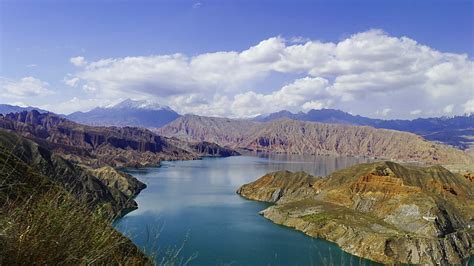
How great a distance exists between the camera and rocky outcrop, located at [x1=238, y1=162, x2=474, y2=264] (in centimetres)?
4634

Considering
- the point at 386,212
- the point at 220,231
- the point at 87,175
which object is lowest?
the point at 220,231

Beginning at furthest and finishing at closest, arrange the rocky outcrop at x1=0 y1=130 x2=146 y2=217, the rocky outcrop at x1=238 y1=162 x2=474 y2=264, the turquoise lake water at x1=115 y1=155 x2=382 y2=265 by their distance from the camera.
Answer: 1. the rocky outcrop at x1=0 y1=130 x2=146 y2=217
2. the rocky outcrop at x1=238 y1=162 x2=474 y2=264
3. the turquoise lake water at x1=115 y1=155 x2=382 y2=265

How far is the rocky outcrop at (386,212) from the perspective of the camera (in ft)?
152

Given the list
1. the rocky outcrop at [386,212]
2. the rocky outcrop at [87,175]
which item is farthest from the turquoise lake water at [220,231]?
the rocky outcrop at [87,175]

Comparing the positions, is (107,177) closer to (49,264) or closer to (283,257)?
(283,257)

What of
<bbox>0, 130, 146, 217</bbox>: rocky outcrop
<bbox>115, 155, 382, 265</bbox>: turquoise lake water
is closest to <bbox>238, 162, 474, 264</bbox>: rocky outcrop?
<bbox>115, 155, 382, 265</bbox>: turquoise lake water

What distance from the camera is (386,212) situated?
195ft

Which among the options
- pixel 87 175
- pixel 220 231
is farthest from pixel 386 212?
pixel 87 175

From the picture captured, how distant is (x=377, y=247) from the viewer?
46625 mm

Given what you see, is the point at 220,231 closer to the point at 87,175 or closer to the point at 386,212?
the point at 386,212

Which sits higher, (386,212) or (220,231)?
(386,212)

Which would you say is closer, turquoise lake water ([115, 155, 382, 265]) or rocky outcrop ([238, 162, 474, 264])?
turquoise lake water ([115, 155, 382, 265])

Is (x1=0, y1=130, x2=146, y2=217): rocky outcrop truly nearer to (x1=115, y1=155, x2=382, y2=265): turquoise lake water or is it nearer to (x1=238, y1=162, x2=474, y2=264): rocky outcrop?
(x1=115, y1=155, x2=382, y2=265): turquoise lake water

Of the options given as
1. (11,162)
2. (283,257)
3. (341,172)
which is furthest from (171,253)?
(341,172)
